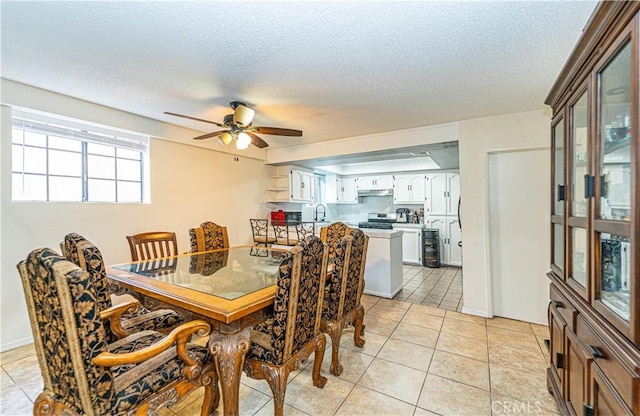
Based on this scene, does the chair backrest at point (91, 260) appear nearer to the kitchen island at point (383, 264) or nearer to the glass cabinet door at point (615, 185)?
the glass cabinet door at point (615, 185)

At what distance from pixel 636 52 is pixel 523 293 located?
302 cm

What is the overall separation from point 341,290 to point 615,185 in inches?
62.7

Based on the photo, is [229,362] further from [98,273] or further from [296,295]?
[98,273]

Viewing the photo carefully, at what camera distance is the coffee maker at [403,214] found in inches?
253

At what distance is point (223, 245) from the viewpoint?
343 centimetres

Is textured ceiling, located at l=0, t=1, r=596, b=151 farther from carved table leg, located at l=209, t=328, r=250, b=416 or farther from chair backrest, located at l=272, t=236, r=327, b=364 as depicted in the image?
carved table leg, located at l=209, t=328, r=250, b=416


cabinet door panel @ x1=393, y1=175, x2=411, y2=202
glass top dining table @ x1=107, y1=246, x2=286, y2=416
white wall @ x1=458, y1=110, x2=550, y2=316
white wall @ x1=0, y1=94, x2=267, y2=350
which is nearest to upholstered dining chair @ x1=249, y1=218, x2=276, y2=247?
white wall @ x1=0, y1=94, x2=267, y2=350

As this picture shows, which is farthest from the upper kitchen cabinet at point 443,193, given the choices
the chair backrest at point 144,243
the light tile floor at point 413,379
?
the chair backrest at point 144,243

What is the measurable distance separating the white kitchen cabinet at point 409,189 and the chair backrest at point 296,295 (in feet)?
16.4

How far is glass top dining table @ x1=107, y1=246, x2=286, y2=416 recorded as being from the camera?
141 centimetres

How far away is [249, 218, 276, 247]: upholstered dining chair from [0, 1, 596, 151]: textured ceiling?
2.14 m

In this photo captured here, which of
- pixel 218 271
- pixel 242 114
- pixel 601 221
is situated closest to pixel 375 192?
pixel 242 114

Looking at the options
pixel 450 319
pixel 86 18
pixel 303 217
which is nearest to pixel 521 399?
pixel 450 319

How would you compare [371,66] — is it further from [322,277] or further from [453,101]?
[322,277]
